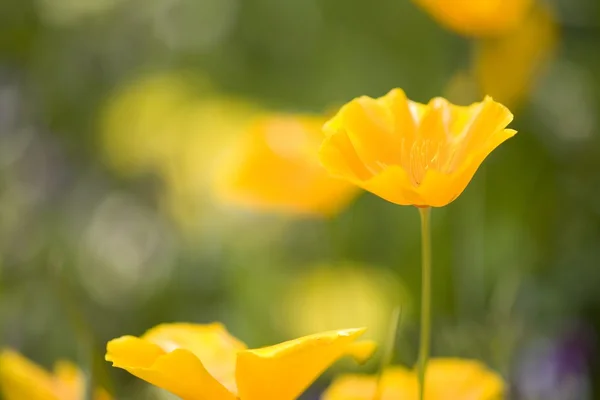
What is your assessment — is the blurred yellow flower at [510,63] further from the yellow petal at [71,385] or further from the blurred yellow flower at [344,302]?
the yellow petal at [71,385]

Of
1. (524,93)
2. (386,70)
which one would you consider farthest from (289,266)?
(386,70)

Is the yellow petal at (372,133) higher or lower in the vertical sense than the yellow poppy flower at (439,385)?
higher

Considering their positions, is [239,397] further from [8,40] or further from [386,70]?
[8,40]

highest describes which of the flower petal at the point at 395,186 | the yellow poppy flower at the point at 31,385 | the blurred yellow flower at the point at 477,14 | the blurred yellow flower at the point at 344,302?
the blurred yellow flower at the point at 477,14

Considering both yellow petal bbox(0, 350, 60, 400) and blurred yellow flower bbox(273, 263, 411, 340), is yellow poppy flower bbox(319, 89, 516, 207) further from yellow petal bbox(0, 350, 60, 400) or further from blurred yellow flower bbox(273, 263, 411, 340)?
blurred yellow flower bbox(273, 263, 411, 340)

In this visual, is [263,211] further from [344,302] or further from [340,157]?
[340,157]

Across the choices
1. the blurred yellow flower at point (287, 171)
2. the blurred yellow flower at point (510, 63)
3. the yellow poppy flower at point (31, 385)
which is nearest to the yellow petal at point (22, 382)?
the yellow poppy flower at point (31, 385)

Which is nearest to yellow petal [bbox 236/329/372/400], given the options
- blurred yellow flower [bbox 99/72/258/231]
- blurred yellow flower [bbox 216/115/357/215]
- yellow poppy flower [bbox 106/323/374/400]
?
yellow poppy flower [bbox 106/323/374/400]
